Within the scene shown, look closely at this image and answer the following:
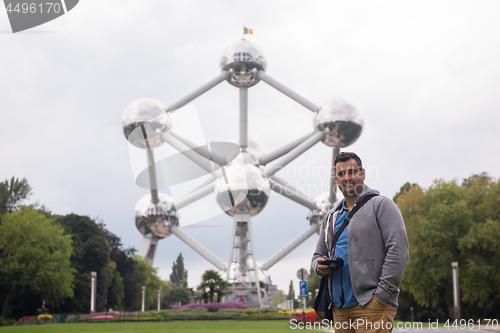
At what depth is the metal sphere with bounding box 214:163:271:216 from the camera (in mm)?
26422

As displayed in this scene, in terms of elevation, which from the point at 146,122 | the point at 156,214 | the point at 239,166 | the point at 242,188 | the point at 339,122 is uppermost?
the point at 339,122

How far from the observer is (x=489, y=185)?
29.1 m

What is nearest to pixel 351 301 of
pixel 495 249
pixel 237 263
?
pixel 495 249

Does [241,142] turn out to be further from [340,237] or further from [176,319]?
[340,237]

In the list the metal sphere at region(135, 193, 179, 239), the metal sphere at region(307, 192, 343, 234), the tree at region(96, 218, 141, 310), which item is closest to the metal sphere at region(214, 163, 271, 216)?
the metal sphere at region(135, 193, 179, 239)

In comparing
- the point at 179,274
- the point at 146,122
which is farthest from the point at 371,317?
the point at 179,274

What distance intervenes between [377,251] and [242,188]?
23.5 metres

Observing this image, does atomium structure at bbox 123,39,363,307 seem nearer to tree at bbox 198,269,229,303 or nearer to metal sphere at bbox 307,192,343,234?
metal sphere at bbox 307,192,343,234

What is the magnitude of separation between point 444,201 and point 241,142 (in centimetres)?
1156

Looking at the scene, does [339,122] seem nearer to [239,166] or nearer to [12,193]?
[239,166]

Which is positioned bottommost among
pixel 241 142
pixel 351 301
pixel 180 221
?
pixel 351 301

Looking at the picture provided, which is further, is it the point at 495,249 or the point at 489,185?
the point at 489,185

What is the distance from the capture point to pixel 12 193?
128ft

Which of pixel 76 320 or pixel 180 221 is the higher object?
pixel 180 221
